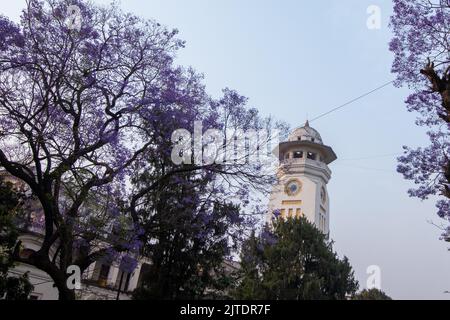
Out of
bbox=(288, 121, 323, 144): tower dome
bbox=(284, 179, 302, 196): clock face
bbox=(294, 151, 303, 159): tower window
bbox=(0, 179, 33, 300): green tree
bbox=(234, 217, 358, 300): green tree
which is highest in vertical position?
bbox=(288, 121, 323, 144): tower dome

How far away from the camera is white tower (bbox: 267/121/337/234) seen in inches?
1844

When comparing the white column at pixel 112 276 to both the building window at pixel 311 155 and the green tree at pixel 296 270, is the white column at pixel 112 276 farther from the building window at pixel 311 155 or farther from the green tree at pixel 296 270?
the building window at pixel 311 155

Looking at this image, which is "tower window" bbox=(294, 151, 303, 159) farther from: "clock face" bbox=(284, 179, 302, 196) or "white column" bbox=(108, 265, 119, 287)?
"white column" bbox=(108, 265, 119, 287)

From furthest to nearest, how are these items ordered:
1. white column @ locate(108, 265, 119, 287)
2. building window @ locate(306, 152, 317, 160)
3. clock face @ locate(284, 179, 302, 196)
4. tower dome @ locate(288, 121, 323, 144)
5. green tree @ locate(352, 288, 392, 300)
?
tower dome @ locate(288, 121, 323, 144) < building window @ locate(306, 152, 317, 160) < clock face @ locate(284, 179, 302, 196) < green tree @ locate(352, 288, 392, 300) < white column @ locate(108, 265, 119, 287)

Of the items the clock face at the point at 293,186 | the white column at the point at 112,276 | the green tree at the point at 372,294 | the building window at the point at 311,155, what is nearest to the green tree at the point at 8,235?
the white column at the point at 112,276

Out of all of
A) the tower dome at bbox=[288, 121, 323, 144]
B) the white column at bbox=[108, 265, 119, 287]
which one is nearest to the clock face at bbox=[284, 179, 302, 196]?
the tower dome at bbox=[288, 121, 323, 144]

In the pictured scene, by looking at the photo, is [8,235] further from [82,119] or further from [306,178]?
[306,178]

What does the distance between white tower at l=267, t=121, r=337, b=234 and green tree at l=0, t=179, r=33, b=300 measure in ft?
120

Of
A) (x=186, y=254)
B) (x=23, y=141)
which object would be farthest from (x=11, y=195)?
(x=186, y=254)

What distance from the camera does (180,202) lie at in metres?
13.0

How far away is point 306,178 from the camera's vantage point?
47.4 m

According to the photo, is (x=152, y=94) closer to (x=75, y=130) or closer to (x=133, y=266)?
(x=75, y=130)

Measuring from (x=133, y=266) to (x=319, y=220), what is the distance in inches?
1539

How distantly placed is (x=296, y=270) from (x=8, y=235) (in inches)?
732
